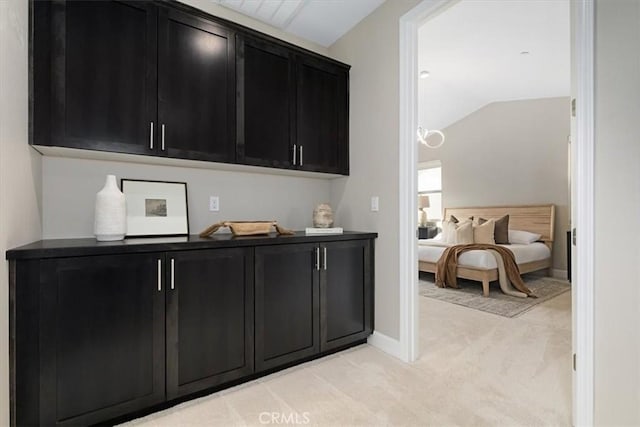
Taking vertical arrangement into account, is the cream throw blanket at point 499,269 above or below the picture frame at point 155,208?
below

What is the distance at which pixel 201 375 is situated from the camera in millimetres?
1814

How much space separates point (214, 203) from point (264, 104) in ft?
2.77

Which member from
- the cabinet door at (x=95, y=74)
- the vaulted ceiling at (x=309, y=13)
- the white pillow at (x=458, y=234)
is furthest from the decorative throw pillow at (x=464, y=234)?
the cabinet door at (x=95, y=74)

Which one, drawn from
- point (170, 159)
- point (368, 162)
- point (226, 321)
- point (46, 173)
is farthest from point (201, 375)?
point (368, 162)

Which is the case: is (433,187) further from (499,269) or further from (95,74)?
(95,74)

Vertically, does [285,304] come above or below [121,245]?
below

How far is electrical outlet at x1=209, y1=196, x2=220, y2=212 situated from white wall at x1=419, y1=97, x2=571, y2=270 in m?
5.33

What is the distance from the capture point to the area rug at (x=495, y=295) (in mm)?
3623

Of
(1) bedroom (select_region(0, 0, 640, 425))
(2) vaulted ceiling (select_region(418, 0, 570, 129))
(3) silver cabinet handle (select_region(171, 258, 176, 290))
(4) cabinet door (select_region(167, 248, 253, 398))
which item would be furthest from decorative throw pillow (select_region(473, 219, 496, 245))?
(3) silver cabinet handle (select_region(171, 258, 176, 290))

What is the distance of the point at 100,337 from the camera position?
154 centimetres

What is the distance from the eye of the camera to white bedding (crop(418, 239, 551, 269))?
13.5 feet

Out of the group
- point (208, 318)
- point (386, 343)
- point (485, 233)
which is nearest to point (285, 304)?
point (208, 318)

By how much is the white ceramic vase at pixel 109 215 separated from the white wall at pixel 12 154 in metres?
0.28

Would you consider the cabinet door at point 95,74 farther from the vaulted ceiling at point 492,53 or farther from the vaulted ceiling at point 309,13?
the vaulted ceiling at point 492,53
